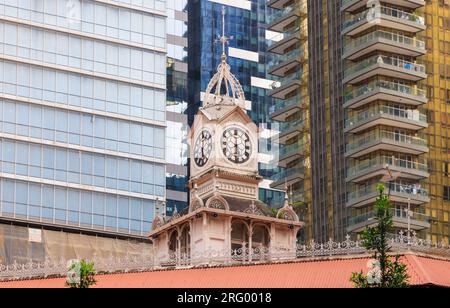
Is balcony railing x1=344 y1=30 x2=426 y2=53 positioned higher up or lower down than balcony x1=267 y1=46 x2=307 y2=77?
lower down

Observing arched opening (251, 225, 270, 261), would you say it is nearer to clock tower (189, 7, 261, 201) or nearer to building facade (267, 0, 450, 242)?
clock tower (189, 7, 261, 201)

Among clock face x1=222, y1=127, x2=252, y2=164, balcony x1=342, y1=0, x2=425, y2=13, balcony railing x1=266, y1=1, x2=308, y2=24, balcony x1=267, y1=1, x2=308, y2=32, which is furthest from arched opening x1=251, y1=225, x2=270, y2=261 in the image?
balcony railing x1=266, y1=1, x2=308, y2=24

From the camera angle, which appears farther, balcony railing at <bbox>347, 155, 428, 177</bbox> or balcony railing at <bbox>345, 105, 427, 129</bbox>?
balcony railing at <bbox>345, 105, 427, 129</bbox>

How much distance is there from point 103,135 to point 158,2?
16.9 m

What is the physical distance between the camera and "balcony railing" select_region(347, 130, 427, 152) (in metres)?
158

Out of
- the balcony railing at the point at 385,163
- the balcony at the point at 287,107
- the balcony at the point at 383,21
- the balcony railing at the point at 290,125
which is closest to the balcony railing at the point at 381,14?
the balcony at the point at 383,21

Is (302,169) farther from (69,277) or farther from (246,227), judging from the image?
(69,277)

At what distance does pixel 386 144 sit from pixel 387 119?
2855 mm

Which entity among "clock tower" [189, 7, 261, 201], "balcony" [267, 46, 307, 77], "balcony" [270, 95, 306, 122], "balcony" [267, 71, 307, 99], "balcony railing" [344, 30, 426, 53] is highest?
"balcony" [267, 46, 307, 77]

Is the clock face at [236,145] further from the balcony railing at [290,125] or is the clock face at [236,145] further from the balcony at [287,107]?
the balcony at [287,107]

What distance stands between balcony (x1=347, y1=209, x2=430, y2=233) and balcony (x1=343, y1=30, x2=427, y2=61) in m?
17.9
